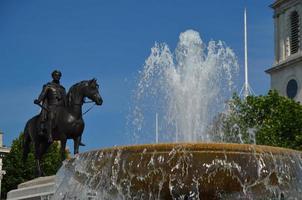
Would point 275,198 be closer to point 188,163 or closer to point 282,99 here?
point 188,163

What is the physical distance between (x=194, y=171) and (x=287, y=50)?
58.6 m

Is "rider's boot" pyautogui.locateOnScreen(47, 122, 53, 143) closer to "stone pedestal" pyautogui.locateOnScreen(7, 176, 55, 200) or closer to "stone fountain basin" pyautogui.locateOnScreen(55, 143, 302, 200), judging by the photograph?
"stone pedestal" pyautogui.locateOnScreen(7, 176, 55, 200)

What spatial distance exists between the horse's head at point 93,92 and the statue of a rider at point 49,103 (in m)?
0.63

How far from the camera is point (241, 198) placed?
11180mm

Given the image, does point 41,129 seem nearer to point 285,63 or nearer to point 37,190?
point 37,190

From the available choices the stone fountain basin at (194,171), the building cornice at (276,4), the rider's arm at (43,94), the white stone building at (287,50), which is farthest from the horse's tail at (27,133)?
the building cornice at (276,4)

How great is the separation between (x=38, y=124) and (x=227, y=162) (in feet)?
24.2

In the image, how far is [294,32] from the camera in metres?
67.7

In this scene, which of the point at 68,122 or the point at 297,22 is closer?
the point at 68,122

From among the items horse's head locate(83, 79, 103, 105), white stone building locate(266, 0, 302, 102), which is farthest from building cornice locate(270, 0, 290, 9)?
horse's head locate(83, 79, 103, 105)

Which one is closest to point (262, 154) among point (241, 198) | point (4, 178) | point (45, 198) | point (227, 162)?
point (227, 162)

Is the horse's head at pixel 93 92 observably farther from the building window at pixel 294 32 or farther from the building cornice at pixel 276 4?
the building cornice at pixel 276 4

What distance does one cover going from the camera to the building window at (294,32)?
6662 cm

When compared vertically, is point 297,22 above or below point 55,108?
above
